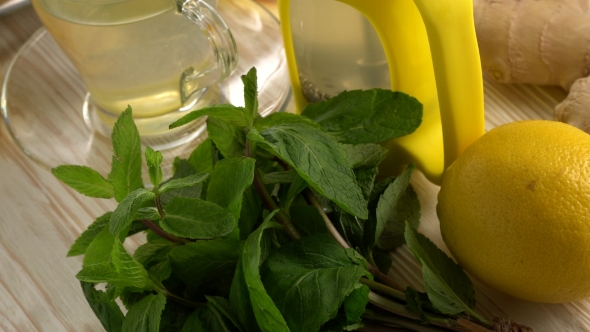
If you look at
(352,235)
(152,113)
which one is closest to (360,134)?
(352,235)

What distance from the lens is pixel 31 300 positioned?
2.09ft

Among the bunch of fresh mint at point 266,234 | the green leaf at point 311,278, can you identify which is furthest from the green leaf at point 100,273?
the green leaf at point 311,278

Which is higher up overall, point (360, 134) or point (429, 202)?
point (360, 134)

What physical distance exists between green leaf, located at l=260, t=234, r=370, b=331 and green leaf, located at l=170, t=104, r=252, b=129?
99mm

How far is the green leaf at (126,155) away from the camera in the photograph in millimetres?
513

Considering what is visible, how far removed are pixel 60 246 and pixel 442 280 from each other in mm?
376

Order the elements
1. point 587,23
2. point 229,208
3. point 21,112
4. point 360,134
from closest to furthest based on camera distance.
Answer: point 229,208 → point 360,134 → point 587,23 → point 21,112

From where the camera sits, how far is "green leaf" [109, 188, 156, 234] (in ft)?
1.46

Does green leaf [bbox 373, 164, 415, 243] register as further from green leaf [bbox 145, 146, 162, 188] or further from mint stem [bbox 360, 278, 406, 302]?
green leaf [bbox 145, 146, 162, 188]

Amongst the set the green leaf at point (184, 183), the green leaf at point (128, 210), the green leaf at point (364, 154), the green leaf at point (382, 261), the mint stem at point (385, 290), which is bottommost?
the green leaf at point (382, 261)

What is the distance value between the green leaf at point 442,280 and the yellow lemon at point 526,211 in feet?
0.05

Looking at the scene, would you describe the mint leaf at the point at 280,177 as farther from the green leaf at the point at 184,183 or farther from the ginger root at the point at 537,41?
the ginger root at the point at 537,41

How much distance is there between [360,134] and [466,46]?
0.36 ft

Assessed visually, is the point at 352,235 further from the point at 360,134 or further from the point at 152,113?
the point at 152,113
